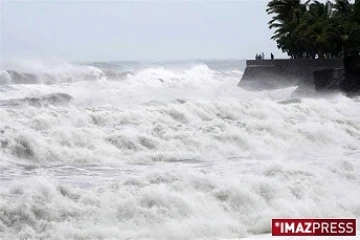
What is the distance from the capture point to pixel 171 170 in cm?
685

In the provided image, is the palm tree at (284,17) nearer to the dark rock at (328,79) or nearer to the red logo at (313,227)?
the dark rock at (328,79)

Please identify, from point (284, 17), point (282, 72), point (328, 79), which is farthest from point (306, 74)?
point (284, 17)

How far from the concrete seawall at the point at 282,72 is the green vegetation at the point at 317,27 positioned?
1.30 m

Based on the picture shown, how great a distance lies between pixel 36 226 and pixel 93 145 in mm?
2851

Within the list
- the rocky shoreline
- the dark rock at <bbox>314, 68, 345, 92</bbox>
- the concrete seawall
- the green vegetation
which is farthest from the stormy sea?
the green vegetation

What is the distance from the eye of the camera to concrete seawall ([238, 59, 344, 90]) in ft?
70.6

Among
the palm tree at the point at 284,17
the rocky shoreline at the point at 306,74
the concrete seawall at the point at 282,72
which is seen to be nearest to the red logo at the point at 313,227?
the rocky shoreline at the point at 306,74

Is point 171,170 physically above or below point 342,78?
above

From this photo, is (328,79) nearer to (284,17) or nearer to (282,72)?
(282,72)

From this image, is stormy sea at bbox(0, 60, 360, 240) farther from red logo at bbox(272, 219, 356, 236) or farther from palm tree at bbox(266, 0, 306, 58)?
palm tree at bbox(266, 0, 306, 58)

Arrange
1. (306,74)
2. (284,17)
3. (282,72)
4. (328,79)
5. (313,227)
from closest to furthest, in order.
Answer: (313,227), (328,79), (306,74), (282,72), (284,17)

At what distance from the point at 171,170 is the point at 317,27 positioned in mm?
18431

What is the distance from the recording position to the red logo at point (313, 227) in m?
5.01

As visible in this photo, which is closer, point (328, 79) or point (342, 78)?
A: point (342, 78)
